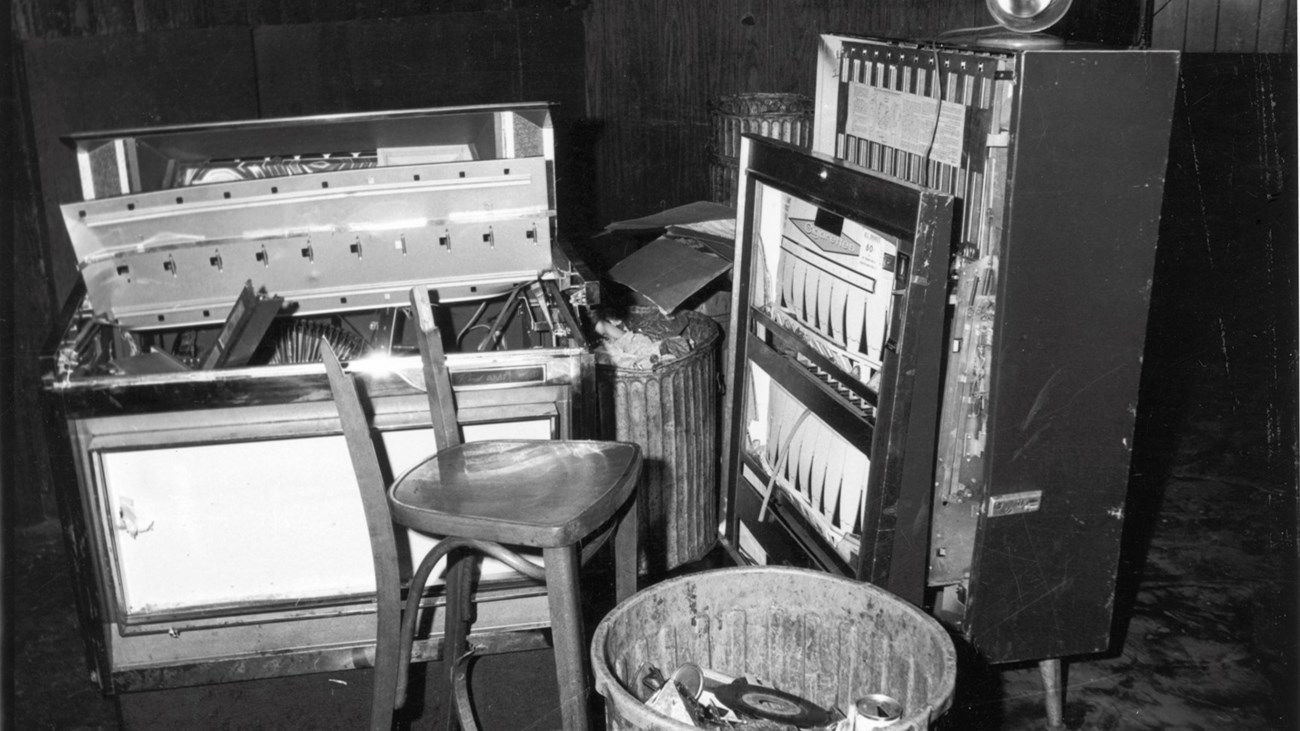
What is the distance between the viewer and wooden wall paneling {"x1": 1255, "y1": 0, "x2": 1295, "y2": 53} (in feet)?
20.2

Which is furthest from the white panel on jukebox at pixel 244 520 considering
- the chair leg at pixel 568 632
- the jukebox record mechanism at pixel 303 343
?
the chair leg at pixel 568 632

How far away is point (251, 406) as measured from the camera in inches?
89.6

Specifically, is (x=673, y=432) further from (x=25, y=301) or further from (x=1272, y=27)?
(x=1272, y=27)

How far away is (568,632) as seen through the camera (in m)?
1.79

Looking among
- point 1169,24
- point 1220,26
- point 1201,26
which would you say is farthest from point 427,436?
point 1220,26

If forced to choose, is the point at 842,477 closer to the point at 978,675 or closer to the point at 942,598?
the point at 942,598

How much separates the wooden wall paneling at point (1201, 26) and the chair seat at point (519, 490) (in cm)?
575

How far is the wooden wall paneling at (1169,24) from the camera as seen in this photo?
6.16 metres

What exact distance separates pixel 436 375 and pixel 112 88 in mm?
2202

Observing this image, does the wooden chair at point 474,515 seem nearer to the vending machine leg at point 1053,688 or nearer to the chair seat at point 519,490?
the chair seat at point 519,490

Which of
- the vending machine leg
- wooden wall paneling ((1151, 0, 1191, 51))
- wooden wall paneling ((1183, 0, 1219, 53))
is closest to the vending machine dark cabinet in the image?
the vending machine leg

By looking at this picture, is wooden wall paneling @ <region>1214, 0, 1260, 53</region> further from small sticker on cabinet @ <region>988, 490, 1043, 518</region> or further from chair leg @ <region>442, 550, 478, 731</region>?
chair leg @ <region>442, 550, 478, 731</region>

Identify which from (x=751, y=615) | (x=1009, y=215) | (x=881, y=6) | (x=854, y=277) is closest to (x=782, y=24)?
(x=881, y=6)

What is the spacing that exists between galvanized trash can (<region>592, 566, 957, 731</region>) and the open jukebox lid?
1018 mm
